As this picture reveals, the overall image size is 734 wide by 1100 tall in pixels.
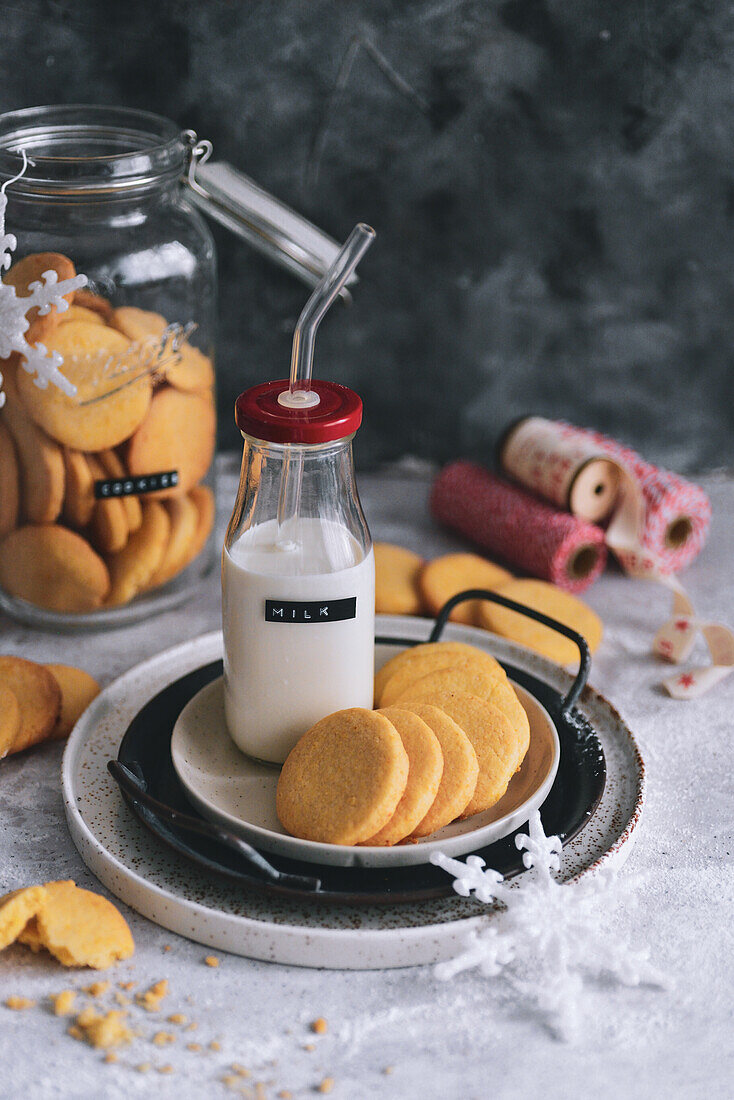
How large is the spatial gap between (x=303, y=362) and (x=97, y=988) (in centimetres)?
37

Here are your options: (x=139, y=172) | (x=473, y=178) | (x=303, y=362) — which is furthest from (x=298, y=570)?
(x=473, y=178)

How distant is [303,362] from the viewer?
25.1 inches

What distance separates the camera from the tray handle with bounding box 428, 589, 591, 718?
74cm

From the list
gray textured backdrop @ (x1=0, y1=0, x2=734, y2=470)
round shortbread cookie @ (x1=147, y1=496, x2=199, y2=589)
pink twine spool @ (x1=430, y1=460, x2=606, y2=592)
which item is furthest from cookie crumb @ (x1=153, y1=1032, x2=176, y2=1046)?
gray textured backdrop @ (x1=0, y1=0, x2=734, y2=470)

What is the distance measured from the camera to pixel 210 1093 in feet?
1.61

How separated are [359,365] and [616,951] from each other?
75 centimetres

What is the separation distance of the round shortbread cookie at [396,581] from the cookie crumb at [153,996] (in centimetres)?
41

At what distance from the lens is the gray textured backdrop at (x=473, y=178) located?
1.00 m

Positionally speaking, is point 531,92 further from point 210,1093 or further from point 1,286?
point 210,1093

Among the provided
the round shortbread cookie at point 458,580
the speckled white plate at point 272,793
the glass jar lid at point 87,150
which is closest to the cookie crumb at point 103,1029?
the speckled white plate at point 272,793

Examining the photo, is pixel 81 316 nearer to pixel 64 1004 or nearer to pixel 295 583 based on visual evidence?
pixel 295 583

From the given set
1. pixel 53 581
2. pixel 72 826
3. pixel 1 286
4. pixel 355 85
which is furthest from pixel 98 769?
pixel 355 85

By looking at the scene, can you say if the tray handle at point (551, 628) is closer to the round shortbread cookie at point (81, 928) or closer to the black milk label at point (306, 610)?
the black milk label at point (306, 610)

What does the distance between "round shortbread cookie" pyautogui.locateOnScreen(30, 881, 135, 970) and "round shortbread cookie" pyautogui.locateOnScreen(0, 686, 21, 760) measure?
15 cm
